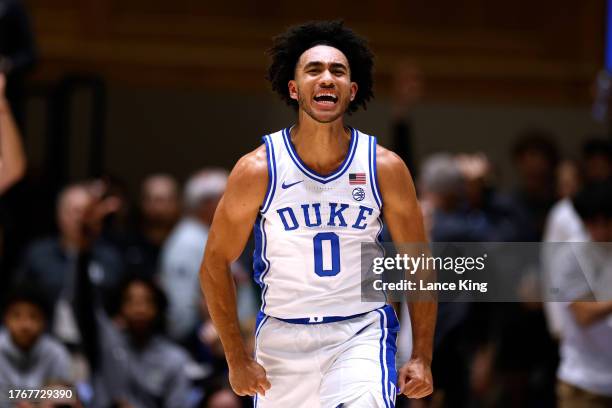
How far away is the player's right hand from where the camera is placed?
4.62m

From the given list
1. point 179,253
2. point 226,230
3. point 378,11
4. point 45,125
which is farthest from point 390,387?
point 378,11

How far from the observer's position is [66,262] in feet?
24.8

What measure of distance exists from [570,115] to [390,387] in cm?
581

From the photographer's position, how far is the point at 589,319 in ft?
20.3

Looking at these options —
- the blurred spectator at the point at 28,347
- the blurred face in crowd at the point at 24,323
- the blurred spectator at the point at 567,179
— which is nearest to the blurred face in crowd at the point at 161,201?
the blurred spectator at the point at 28,347

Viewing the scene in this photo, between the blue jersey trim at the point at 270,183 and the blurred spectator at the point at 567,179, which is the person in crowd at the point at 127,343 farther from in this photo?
the blurred spectator at the point at 567,179

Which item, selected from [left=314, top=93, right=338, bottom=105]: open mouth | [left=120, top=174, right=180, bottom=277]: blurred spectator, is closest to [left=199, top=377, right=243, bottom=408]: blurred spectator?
[left=120, top=174, right=180, bottom=277]: blurred spectator

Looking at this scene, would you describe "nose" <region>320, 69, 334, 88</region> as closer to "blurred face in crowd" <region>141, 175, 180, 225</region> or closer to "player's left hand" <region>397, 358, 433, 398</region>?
"player's left hand" <region>397, 358, 433, 398</region>

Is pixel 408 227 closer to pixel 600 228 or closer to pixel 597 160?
pixel 600 228

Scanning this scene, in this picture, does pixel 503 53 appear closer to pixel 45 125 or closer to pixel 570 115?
pixel 570 115

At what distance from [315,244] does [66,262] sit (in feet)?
10.9

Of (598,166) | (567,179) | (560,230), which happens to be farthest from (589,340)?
(598,166)

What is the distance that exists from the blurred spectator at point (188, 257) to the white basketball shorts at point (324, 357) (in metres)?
2.58

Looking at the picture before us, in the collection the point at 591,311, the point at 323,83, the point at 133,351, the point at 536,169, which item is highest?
the point at 323,83
